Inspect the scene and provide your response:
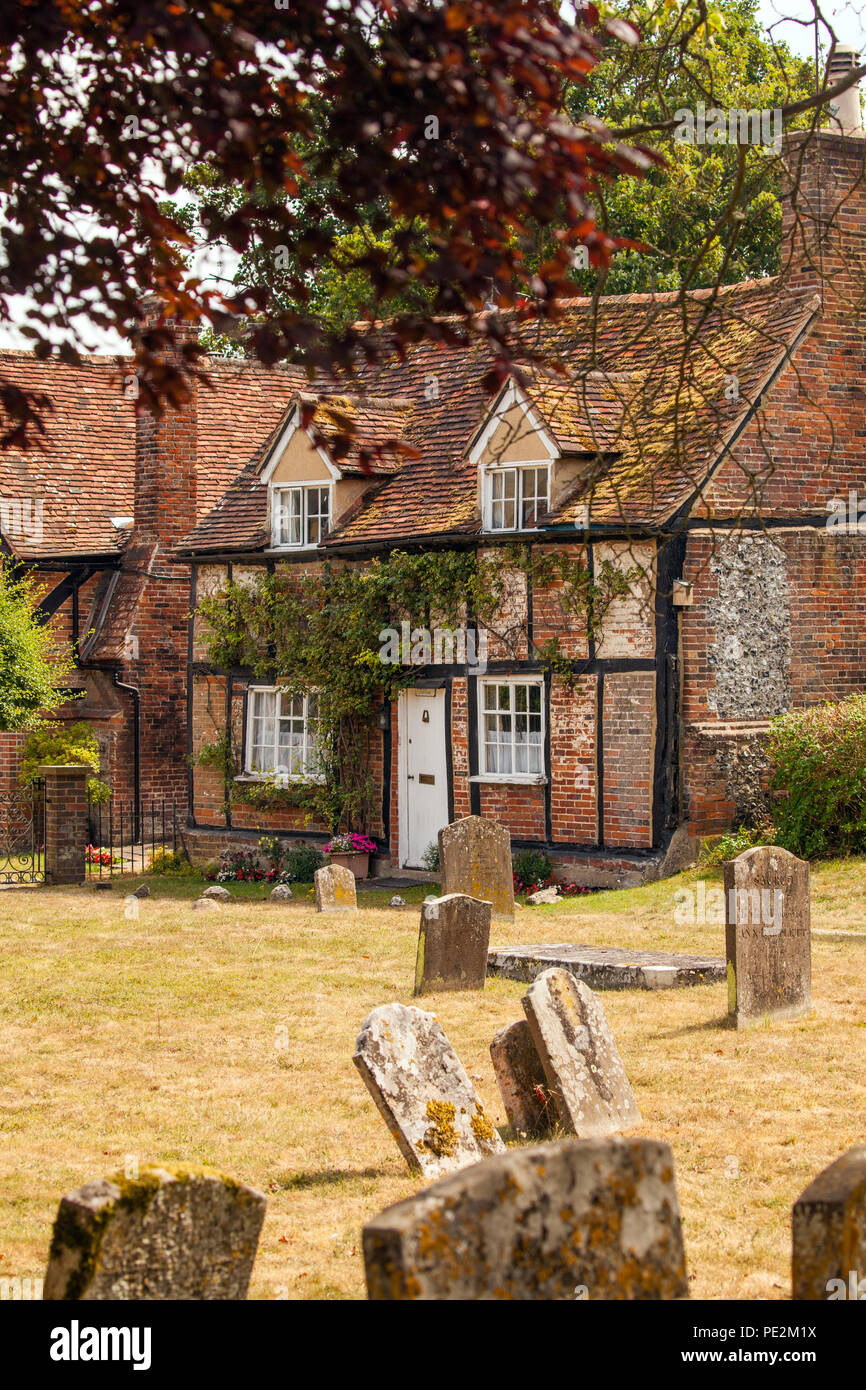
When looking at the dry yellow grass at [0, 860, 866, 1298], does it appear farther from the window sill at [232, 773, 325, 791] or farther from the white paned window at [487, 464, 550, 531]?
the window sill at [232, 773, 325, 791]

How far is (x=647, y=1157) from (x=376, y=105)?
3.64m

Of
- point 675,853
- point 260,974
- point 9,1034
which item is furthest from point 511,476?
point 9,1034

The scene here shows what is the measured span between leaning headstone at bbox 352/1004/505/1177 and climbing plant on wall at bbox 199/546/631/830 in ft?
39.8

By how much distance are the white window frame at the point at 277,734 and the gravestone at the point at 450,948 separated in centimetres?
1039

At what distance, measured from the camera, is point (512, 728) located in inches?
828

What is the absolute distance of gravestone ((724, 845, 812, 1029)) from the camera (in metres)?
11.2

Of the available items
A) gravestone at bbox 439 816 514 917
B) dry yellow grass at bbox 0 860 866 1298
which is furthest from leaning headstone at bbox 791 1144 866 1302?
gravestone at bbox 439 816 514 917

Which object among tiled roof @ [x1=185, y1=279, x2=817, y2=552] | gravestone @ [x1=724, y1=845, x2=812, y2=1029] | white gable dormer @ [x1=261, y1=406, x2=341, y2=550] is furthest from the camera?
white gable dormer @ [x1=261, y1=406, x2=341, y2=550]

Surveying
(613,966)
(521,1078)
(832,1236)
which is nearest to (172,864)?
(613,966)

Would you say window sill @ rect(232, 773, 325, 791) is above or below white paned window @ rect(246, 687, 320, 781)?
below

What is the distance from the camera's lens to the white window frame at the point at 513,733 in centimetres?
2056

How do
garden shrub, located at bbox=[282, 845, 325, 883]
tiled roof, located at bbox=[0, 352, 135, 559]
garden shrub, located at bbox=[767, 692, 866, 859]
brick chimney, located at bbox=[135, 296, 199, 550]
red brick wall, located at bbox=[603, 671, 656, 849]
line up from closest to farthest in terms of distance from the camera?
garden shrub, located at bbox=[767, 692, 866, 859], red brick wall, located at bbox=[603, 671, 656, 849], garden shrub, located at bbox=[282, 845, 325, 883], brick chimney, located at bbox=[135, 296, 199, 550], tiled roof, located at bbox=[0, 352, 135, 559]

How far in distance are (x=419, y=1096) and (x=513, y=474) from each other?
46.1 ft

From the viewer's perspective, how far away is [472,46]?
5527 millimetres
